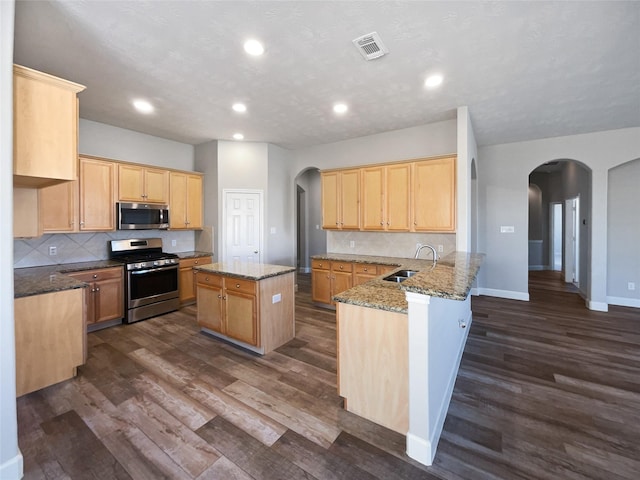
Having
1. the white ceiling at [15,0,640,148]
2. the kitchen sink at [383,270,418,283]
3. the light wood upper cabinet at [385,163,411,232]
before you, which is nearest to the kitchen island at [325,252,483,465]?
the kitchen sink at [383,270,418,283]

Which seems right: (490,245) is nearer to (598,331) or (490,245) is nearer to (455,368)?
Answer: (598,331)

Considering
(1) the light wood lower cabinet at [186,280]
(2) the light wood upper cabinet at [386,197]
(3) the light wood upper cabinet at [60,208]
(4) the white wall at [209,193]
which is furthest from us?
(4) the white wall at [209,193]

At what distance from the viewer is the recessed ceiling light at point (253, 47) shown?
2.34 m

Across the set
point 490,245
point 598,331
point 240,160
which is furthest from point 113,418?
point 490,245

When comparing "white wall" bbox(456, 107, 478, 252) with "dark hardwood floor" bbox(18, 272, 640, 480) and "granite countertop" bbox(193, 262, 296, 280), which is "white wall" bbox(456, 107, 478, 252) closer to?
"dark hardwood floor" bbox(18, 272, 640, 480)

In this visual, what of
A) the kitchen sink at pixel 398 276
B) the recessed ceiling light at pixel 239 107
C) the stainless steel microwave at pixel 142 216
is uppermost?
the recessed ceiling light at pixel 239 107

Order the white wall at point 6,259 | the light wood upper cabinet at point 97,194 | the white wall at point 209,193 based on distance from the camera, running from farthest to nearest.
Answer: the white wall at point 209,193 < the light wood upper cabinet at point 97,194 < the white wall at point 6,259

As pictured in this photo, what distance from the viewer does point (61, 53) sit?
250 cm

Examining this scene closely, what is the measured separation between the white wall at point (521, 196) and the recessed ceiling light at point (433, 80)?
9.95ft

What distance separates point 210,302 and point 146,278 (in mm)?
1354

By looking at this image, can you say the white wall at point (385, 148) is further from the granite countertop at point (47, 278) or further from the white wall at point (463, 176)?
the granite countertop at point (47, 278)

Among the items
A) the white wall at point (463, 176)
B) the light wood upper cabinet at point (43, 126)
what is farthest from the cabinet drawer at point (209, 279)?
the white wall at point (463, 176)

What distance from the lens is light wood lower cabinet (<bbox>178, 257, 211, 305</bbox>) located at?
15.3 feet

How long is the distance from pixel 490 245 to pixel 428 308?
4696mm
